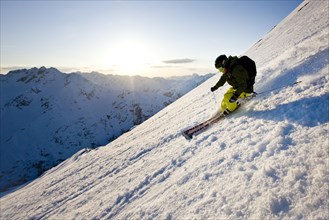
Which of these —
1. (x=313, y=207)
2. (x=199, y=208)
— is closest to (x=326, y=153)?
(x=313, y=207)

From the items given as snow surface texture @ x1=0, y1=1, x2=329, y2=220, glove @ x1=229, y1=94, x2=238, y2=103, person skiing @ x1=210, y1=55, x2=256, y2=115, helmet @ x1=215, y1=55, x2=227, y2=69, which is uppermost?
helmet @ x1=215, y1=55, x2=227, y2=69

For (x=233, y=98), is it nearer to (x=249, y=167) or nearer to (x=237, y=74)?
(x=237, y=74)

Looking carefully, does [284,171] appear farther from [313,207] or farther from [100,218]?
[100,218]

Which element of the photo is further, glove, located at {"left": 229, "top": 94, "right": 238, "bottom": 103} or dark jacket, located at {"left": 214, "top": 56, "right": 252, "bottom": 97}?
glove, located at {"left": 229, "top": 94, "right": 238, "bottom": 103}

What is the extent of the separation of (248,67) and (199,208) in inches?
215

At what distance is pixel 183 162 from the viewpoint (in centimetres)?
841

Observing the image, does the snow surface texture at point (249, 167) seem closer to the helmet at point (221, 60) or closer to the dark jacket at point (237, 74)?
the dark jacket at point (237, 74)

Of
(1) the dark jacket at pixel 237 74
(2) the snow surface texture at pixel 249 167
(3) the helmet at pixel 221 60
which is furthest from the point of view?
(3) the helmet at pixel 221 60

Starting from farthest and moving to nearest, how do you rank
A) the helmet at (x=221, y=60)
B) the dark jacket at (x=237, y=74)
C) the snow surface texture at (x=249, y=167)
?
the helmet at (x=221, y=60) → the dark jacket at (x=237, y=74) → the snow surface texture at (x=249, y=167)

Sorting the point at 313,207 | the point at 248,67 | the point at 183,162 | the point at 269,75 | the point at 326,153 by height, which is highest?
the point at 248,67

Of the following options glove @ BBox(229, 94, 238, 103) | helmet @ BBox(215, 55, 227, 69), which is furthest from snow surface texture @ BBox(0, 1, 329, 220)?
helmet @ BBox(215, 55, 227, 69)

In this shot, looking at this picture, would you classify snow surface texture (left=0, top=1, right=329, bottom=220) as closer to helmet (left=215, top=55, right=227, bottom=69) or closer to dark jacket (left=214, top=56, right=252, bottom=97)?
dark jacket (left=214, top=56, right=252, bottom=97)

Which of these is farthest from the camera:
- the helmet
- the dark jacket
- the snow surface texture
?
the helmet

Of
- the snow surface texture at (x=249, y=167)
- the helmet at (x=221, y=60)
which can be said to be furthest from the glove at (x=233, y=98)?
the helmet at (x=221, y=60)
